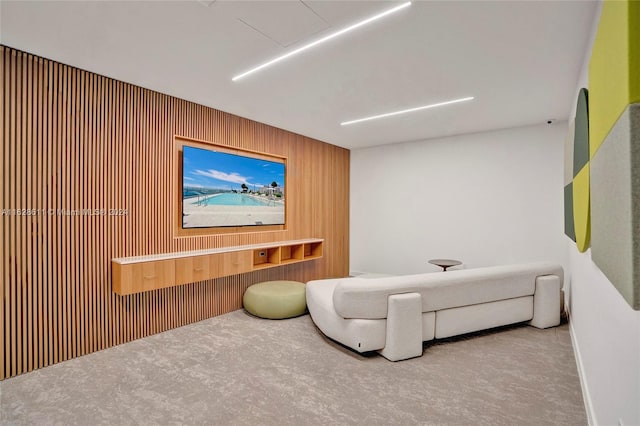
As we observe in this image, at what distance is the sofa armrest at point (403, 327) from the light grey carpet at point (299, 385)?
0.10 m

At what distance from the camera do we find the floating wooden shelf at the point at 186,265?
9.96 feet

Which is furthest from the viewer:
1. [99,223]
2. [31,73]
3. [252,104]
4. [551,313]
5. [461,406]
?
[252,104]

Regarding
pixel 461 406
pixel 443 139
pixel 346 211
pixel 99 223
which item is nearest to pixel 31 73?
pixel 99 223

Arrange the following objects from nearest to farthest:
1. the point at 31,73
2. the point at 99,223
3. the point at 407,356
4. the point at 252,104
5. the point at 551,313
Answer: the point at 31,73 < the point at 407,356 < the point at 99,223 < the point at 551,313 < the point at 252,104

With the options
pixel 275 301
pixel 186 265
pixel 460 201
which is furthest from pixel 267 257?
pixel 460 201

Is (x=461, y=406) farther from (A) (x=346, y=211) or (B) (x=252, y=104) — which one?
(A) (x=346, y=211)

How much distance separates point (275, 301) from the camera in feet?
12.9

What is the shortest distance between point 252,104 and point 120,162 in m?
1.63

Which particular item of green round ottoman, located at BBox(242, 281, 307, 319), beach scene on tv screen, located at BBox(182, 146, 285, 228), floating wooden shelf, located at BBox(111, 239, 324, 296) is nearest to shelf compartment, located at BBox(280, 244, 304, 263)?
floating wooden shelf, located at BBox(111, 239, 324, 296)

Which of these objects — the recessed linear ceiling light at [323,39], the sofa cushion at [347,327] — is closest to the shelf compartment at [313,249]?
the sofa cushion at [347,327]

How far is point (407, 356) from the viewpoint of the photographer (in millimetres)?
2842

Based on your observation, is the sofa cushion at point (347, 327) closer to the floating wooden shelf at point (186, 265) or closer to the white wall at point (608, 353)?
the floating wooden shelf at point (186, 265)

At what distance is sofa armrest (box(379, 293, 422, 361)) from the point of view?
2.80 meters

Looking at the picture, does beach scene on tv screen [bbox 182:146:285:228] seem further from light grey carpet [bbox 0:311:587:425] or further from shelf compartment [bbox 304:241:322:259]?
light grey carpet [bbox 0:311:587:425]
